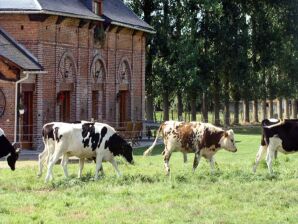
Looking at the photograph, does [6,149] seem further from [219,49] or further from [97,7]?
[219,49]

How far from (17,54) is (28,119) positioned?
3.18m

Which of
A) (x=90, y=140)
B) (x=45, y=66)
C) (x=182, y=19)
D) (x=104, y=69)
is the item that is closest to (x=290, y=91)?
(x=182, y=19)

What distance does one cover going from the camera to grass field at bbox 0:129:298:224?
14.5 m

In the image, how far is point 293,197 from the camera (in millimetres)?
16656

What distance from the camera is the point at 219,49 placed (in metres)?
59.0

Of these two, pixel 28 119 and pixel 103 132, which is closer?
pixel 103 132

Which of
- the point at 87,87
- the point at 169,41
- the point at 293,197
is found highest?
the point at 169,41

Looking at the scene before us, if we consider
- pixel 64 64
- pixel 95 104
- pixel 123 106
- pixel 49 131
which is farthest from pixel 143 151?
pixel 49 131

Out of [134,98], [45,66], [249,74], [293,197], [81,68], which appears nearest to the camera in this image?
[293,197]

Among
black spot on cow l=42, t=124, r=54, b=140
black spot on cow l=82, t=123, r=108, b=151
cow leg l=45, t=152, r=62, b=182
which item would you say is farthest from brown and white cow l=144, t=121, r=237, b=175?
black spot on cow l=42, t=124, r=54, b=140

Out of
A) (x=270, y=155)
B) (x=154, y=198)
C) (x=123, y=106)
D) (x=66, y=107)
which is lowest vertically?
(x=154, y=198)

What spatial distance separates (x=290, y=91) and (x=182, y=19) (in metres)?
14.7

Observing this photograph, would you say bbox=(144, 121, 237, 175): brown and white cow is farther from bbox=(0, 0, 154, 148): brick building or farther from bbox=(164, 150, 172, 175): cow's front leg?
bbox=(0, 0, 154, 148): brick building

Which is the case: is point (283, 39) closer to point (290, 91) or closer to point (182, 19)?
point (290, 91)
